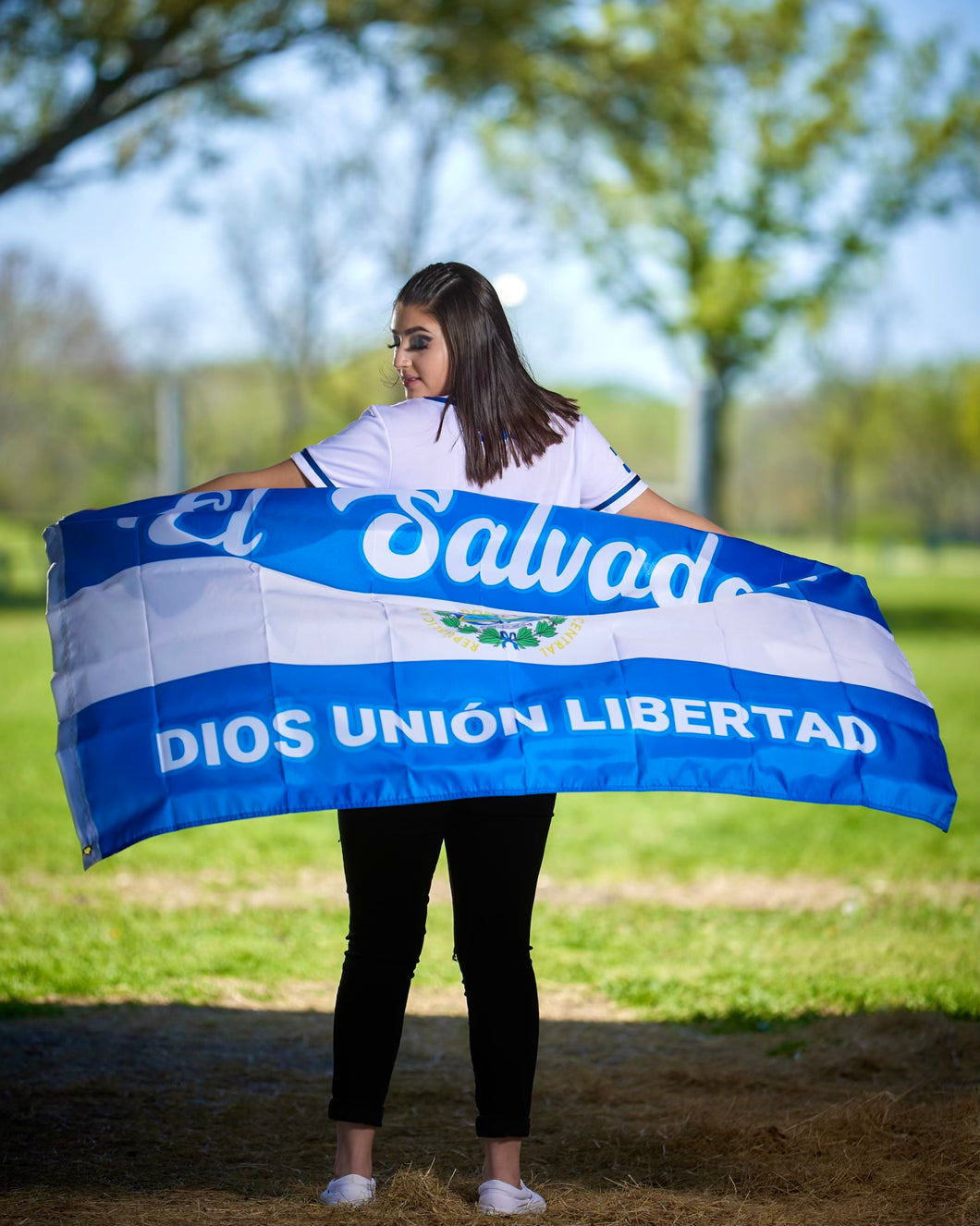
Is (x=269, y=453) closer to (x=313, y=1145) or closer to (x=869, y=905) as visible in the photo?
(x=869, y=905)

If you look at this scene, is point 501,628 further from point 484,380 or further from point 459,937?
point 459,937

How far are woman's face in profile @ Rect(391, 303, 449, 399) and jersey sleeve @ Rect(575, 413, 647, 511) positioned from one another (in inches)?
14.0

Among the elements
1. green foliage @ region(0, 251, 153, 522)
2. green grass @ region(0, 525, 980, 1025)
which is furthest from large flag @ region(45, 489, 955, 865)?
green foliage @ region(0, 251, 153, 522)

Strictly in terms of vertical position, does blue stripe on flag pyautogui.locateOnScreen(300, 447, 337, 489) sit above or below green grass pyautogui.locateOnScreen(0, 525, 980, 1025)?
above

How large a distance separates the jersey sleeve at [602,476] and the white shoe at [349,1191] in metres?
1.66

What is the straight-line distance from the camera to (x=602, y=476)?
3.33 meters

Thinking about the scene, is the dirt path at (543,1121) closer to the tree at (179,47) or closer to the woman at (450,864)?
the woman at (450,864)

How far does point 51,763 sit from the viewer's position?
40.8 feet

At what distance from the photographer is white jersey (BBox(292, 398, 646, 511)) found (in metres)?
3.05

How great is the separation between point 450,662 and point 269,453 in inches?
1723

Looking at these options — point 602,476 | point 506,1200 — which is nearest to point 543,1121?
point 506,1200

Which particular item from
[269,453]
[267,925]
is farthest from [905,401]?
[267,925]

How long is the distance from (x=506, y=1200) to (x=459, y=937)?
1.92 ft

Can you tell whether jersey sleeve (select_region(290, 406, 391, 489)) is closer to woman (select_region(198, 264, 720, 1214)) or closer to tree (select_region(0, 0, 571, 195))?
woman (select_region(198, 264, 720, 1214))
